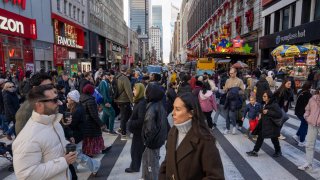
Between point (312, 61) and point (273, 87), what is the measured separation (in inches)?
120

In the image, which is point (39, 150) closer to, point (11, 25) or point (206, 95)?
point (206, 95)

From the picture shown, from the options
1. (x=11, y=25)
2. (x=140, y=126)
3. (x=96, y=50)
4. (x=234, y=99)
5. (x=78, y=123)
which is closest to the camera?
(x=140, y=126)

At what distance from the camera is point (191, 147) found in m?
2.26

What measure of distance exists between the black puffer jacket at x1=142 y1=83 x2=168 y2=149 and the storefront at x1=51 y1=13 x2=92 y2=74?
19.8 metres

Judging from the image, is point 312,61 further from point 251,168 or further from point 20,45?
point 20,45

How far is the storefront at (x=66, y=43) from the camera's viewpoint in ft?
89.5

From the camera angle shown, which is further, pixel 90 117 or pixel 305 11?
pixel 305 11

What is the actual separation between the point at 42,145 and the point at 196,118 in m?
1.40

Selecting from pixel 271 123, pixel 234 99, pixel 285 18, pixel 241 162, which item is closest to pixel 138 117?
pixel 241 162

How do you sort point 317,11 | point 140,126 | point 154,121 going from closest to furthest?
point 154,121
point 140,126
point 317,11

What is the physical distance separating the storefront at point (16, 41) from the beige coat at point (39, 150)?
702 inches

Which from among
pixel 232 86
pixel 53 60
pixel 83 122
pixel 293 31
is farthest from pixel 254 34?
pixel 83 122

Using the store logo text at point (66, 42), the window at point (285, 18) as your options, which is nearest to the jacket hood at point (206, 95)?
the window at point (285, 18)

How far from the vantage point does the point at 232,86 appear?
8320 millimetres
